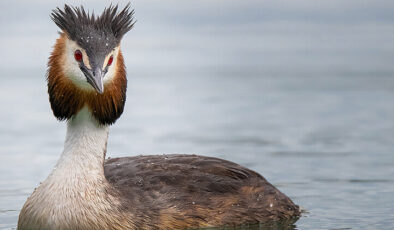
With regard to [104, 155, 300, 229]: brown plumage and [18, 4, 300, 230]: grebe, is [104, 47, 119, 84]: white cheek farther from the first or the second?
[104, 155, 300, 229]: brown plumage

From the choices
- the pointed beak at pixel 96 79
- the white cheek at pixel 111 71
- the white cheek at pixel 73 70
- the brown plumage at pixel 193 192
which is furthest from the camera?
the brown plumage at pixel 193 192

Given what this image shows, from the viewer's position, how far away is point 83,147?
9.59m

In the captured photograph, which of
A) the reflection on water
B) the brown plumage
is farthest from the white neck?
the reflection on water

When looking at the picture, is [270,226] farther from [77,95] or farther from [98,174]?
[77,95]

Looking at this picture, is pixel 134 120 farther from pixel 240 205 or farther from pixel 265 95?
pixel 240 205

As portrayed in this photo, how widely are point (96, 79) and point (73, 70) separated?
0.36 m

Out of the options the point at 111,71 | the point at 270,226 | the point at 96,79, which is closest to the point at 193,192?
the point at 270,226

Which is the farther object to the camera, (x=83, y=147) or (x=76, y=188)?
(x=83, y=147)

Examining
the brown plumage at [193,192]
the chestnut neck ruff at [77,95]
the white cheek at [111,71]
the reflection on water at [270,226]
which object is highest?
the white cheek at [111,71]

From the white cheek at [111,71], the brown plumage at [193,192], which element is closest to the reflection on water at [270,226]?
the brown plumage at [193,192]

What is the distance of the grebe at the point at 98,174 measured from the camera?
9.18 m

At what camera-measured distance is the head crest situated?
368 inches

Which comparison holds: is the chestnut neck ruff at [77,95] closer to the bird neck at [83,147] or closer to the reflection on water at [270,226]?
the bird neck at [83,147]

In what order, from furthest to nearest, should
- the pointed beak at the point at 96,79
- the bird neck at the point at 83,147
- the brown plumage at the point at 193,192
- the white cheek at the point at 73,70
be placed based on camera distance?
the brown plumage at the point at 193,192 < the bird neck at the point at 83,147 < the white cheek at the point at 73,70 < the pointed beak at the point at 96,79
